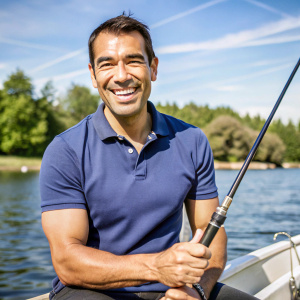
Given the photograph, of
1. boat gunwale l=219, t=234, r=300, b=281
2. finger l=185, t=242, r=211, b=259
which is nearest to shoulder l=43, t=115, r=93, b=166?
finger l=185, t=242, r=211, b=259

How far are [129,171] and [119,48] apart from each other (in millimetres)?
604

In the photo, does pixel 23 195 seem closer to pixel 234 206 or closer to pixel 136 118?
pixel 234 206

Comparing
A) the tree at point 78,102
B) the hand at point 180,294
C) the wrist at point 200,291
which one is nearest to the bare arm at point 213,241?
the wrist at point 200,291

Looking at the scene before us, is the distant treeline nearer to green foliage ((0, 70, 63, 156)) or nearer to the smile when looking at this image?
green foliage ((0, 70, 63, 156))

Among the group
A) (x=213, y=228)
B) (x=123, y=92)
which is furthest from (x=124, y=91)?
(x=213, y=228)

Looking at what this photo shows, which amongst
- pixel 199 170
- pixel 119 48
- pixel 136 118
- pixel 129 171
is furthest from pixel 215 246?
pixel 119 48

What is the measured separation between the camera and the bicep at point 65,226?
69.2 inches

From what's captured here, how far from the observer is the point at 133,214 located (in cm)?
185

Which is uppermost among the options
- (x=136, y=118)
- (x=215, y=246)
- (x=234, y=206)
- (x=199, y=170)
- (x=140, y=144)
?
(x=136, y=118)

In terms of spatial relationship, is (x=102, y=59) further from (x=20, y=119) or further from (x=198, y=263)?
(x=20, y=119)

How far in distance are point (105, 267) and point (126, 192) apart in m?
0.34

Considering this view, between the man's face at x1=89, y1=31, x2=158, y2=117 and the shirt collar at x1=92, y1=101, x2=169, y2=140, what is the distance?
0.07 meters

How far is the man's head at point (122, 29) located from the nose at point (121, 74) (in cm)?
16

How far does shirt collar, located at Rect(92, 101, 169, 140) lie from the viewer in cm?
→ 197
